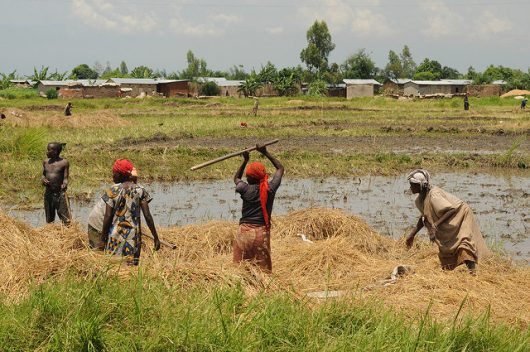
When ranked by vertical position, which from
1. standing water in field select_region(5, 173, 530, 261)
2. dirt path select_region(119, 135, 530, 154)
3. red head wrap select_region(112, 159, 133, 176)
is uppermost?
red head wrap select_region(112, 159, 133, 176)

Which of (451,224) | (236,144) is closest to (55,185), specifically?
(451,224)

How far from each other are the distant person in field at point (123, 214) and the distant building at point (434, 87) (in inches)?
2421

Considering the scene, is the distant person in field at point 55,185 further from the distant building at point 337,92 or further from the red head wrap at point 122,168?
the distant building at point 337,92

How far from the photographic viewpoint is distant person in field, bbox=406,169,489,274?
662cm

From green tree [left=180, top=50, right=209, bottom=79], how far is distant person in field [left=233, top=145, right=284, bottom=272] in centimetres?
8641

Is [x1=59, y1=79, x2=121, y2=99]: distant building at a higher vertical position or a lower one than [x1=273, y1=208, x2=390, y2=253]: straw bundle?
higher

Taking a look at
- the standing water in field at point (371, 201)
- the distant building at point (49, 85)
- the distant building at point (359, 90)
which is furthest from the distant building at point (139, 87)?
the standing water in field at point (371, 201)

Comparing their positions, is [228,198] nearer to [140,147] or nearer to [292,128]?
[140,147]

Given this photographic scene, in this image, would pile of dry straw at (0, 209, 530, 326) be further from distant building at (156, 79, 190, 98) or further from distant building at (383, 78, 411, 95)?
distant building at (383, 78, 411, 95)

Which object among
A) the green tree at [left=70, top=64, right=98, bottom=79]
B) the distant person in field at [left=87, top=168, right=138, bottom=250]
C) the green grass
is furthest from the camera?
the green tree at [left=70, top=64, right=98, bottom=79]

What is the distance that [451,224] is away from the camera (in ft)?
21.8

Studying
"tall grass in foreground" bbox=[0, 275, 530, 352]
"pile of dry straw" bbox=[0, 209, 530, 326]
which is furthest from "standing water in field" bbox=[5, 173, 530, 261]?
"tall grass in foreground" bbox=[0, 275, 530, 352]

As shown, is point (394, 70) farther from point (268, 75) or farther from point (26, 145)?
point (26, 145)

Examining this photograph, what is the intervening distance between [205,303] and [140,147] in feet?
49.1
